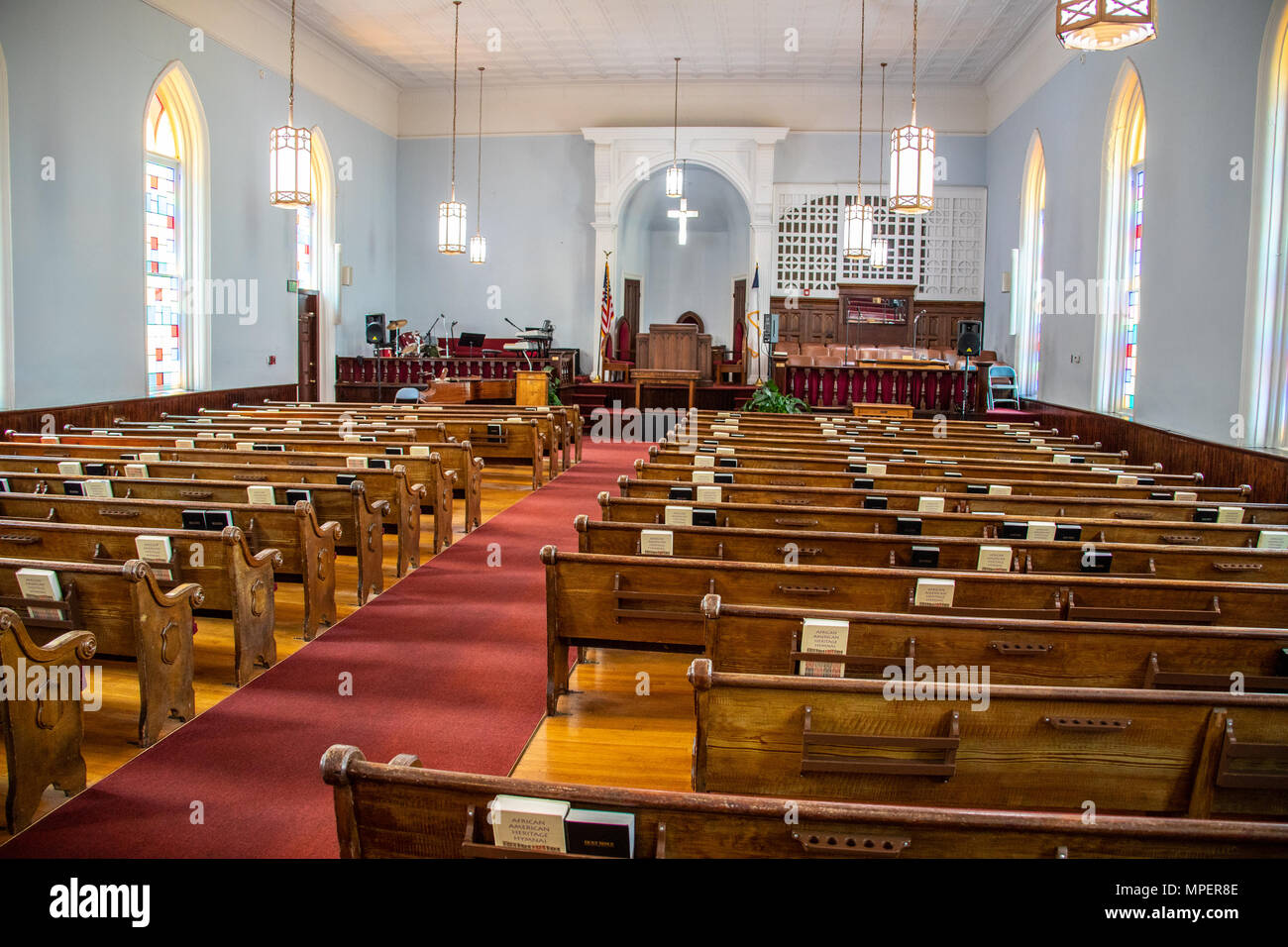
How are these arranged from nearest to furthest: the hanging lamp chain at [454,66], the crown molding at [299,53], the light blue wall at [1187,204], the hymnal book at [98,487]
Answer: the hymnal book at [98,487] → the light blue wall at [1187,204] → the crown molding at [299,53] → the hanging lamp chain at [454,66]

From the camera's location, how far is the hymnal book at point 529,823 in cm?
154

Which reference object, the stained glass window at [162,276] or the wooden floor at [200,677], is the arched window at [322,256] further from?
the wooden floor at [200,677]

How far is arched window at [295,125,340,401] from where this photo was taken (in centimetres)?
1482

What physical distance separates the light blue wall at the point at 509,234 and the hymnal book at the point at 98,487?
13.2 meters

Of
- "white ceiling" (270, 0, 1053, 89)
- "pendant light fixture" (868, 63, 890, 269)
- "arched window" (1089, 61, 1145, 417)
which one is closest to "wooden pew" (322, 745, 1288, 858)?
"arched window" (1089, 61, 1145, 417)

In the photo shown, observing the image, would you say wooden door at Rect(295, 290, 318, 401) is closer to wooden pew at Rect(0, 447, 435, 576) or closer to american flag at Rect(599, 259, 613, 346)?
american flag at Rect(599, 259, 613, 346)

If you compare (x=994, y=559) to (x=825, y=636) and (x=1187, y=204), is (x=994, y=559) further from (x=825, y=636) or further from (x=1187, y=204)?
(x=1187, y=204)

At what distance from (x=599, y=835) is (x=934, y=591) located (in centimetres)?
197

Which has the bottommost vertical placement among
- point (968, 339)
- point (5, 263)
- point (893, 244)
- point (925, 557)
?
point (925, 557)

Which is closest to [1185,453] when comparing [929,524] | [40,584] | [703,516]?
[929,524]

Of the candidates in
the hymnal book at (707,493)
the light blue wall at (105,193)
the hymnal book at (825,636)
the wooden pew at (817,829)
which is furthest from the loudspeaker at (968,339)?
the wooden pew at (817,829)

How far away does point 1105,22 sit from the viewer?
453cm

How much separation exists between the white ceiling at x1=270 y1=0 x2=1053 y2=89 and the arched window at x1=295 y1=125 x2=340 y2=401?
205cm
